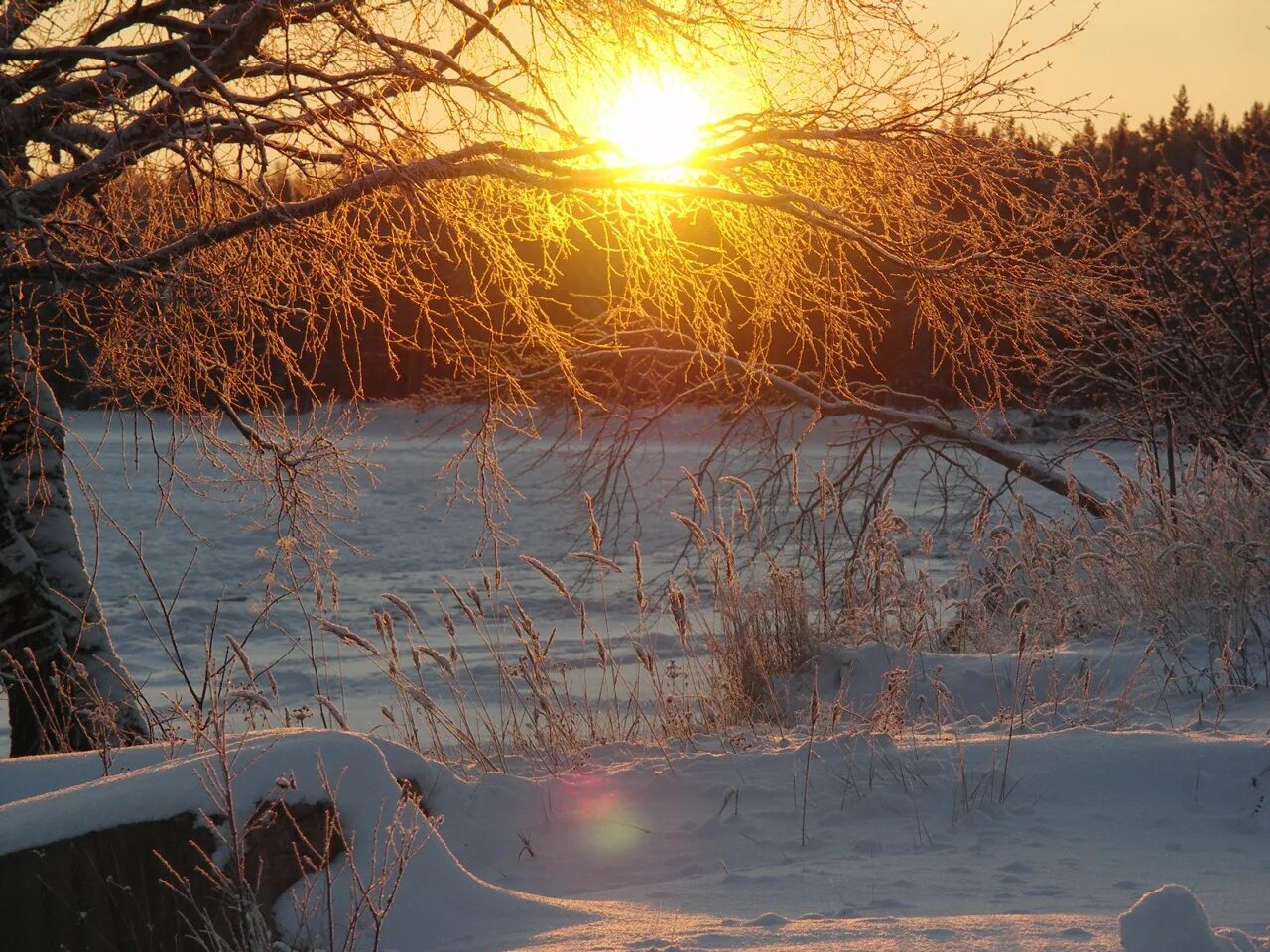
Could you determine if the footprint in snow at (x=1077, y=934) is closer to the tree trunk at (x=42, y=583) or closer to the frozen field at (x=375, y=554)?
the tree trunk at (x=42, y=583)

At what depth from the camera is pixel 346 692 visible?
8.99 meters

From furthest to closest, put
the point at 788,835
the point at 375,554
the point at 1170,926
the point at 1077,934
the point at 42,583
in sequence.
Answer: the point at 375,554 < the point at 42,583 < the point at 788,835 < the point at 1077,934 < the point at 1170,926

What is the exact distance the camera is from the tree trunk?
5.78m

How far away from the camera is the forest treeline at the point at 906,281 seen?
19.6 feet

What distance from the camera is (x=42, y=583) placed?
19.5 ft

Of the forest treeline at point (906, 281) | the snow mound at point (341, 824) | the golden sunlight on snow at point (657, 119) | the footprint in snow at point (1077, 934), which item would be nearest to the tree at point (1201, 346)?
the forest treeline at point (906, 281)

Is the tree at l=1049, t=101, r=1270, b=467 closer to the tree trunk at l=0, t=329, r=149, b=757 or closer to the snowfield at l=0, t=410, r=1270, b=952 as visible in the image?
the snowfield at l=0, t=410, r=1270, b=952

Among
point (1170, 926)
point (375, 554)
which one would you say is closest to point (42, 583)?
point (1170, 926)

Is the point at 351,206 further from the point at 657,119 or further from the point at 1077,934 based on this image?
the point at 1077,934

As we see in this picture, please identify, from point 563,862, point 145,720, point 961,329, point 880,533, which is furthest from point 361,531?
point 563,862

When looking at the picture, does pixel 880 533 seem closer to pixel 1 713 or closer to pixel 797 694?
pixel 797 694

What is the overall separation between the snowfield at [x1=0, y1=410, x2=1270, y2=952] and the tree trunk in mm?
1321

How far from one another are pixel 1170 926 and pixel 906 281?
1330 cm

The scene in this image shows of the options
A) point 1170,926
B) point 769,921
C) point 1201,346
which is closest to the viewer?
point 1170,926
